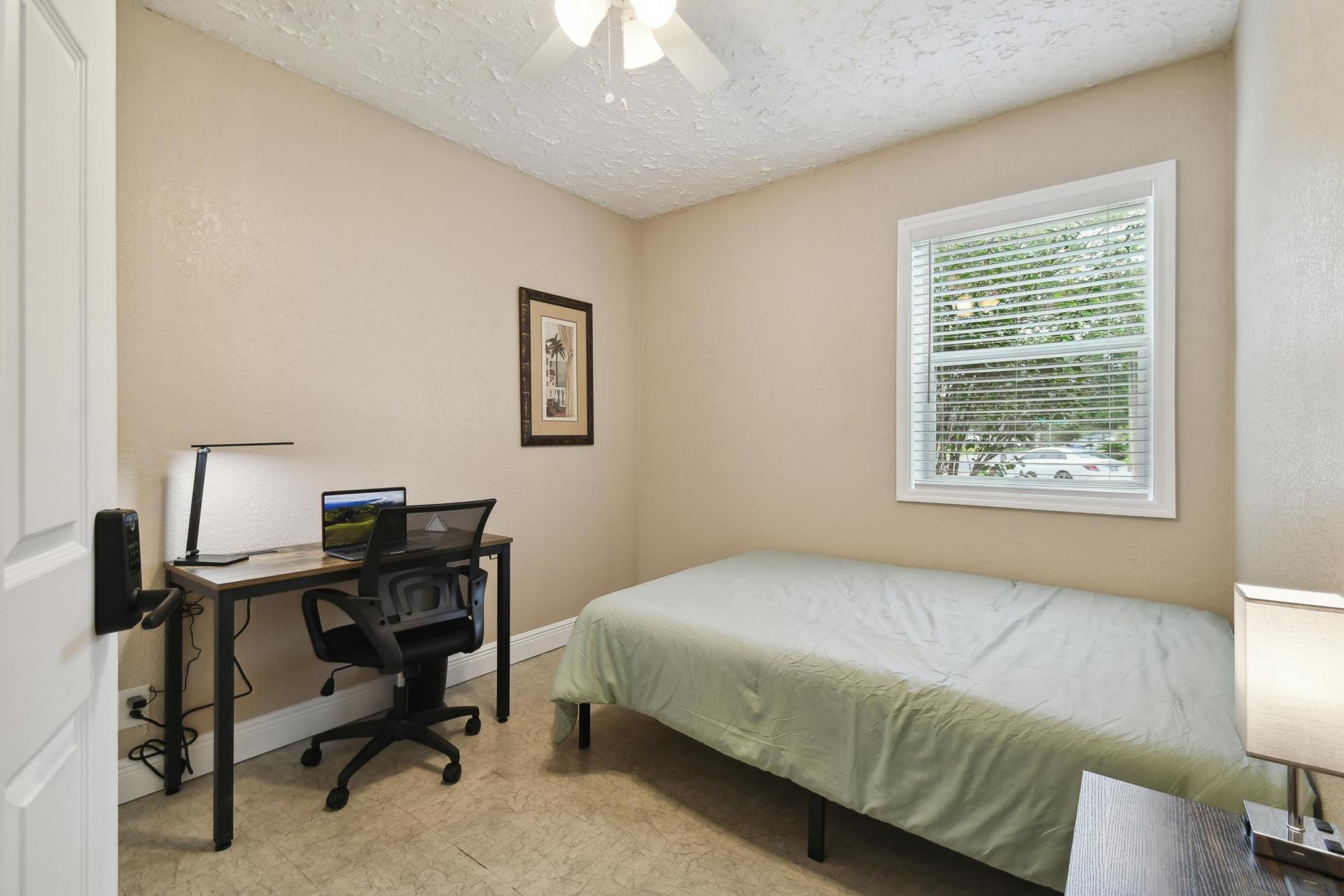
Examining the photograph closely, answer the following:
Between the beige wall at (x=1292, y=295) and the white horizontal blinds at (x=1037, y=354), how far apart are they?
0.42 meters

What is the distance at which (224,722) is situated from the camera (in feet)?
6.29

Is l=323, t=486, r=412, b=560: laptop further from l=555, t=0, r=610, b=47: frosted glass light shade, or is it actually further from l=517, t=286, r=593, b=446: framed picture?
l=555, t=0, r=610, b=47: frosted glass light shade

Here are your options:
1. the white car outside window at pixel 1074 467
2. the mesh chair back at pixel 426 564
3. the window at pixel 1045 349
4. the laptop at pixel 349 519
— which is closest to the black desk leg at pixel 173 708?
the laptop at pixel 349 519

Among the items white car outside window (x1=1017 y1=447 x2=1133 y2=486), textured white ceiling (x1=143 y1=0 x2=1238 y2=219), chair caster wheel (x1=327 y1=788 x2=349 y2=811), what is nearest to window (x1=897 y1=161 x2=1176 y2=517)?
white car outside window (x1=1017 y1=447 x2=1133 y2=486)

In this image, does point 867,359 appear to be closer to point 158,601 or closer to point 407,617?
point 407,617

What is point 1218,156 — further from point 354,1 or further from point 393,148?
point 393,148

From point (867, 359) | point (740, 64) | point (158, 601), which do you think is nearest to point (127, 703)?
point (158, 601)

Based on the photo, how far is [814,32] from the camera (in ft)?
7.37

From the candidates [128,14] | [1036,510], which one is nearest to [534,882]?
[1036,510]

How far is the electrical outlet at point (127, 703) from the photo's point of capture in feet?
6.91

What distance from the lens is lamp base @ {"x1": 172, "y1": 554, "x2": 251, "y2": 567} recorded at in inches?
84.5

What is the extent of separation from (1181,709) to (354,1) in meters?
3.21

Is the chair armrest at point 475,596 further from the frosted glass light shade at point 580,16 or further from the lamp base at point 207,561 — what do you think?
the frosted glass light shade at point 580,16

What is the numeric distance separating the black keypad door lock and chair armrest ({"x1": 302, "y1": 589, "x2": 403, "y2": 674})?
1.31m
